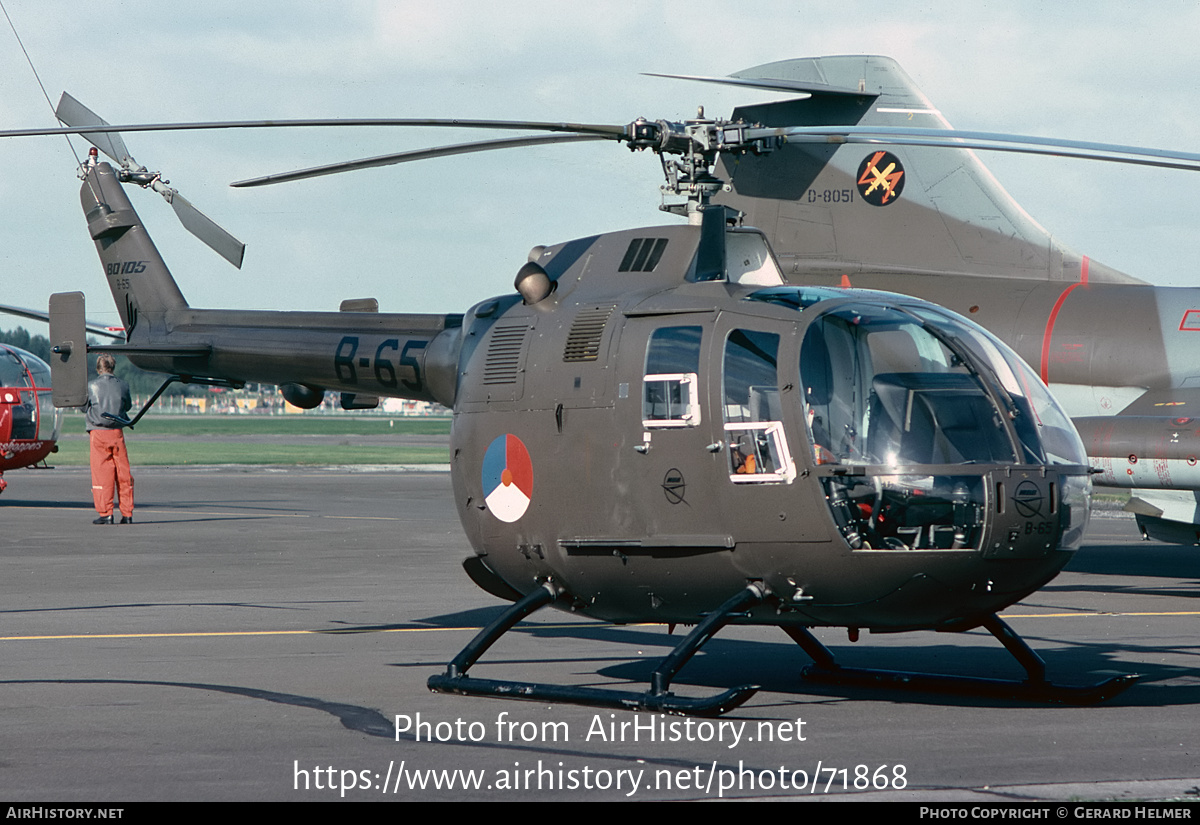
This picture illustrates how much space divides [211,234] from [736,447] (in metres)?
8.28

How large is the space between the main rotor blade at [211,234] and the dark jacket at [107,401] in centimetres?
632

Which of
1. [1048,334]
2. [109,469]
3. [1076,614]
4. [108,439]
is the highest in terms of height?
[1048,334]

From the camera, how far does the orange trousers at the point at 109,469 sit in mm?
20250

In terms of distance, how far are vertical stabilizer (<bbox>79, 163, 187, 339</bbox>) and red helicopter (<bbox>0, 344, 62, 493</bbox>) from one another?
1026 centimetres

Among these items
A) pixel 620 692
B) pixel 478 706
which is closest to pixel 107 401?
pixel 478 706

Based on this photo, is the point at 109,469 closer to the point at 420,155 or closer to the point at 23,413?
the point at 23,413

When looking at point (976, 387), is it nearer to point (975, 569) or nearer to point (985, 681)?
point (975, 569)

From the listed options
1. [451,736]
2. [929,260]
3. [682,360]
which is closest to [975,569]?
[682,360]

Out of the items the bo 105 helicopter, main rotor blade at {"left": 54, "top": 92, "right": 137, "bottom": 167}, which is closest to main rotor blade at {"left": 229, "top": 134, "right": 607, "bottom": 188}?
the bo 105 helicopter

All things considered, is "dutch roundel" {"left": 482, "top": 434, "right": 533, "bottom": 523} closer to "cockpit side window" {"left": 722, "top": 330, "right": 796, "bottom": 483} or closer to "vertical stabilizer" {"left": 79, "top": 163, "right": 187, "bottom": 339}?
"cockpit side window" {"left": 722, "top": 330, "right": 796, "bottom": 483}

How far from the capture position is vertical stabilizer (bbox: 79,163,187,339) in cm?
1412

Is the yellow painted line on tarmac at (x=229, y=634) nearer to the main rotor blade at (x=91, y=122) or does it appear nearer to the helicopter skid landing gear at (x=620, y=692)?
the helicopter skid landing gear at (x=620, y=692)

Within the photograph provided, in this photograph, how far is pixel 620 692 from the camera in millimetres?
7465

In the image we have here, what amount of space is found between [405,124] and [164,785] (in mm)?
A: 3870
